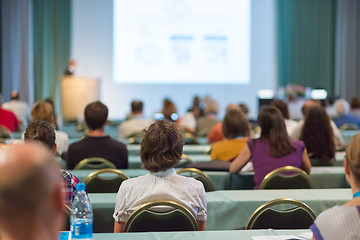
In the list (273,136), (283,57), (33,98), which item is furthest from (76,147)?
(283,57)

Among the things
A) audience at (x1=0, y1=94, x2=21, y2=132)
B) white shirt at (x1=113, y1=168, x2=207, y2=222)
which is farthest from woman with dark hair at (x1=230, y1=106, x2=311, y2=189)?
audience at (x1=0, y1=94, x2=21, y2=132)

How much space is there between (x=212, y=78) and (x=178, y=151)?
11.8 metres

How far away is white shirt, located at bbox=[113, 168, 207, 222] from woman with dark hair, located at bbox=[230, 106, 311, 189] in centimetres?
156

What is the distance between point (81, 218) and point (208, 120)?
7054 mm

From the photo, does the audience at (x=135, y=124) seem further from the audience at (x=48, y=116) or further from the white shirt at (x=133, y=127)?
the audience at (x=48, y=116)

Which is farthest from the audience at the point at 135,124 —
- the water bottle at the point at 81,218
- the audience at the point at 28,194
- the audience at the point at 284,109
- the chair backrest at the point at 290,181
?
the audience at the point at 28,194

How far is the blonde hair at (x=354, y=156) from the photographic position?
6.52 ft

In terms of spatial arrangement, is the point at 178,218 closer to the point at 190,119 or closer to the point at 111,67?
the point at 190,119

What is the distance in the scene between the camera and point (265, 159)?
4570 millimetres

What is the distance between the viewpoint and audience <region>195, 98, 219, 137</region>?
9.60 m

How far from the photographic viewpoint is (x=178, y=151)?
3119mm

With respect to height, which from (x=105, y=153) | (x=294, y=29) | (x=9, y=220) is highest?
(x=294, y=29)

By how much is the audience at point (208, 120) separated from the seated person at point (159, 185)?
617 cm

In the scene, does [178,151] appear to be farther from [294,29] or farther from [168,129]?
[294,29]
